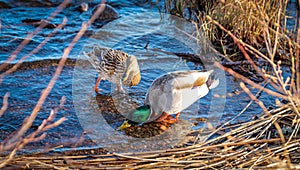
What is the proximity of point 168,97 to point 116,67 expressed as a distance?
2.94ft

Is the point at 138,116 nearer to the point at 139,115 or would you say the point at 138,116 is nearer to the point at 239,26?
the point at 139,115

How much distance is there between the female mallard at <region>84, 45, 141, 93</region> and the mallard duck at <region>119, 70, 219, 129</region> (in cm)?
46

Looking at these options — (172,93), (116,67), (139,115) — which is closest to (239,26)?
(116,67)

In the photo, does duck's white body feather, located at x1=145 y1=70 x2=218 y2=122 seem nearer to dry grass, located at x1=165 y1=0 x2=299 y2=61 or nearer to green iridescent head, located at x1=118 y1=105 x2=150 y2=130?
green iridescent head, located at x1=118 y1=105 x2=150 y2=130

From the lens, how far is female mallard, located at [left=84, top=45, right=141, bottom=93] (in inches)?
195

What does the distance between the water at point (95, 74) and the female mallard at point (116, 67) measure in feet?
0.83

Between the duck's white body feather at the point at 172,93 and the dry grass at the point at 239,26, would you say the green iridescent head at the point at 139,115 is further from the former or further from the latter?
the dry grass at the point at 239,26

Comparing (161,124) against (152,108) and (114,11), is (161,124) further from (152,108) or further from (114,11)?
(114,11)

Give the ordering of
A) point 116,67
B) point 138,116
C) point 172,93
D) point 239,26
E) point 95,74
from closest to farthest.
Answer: point 138,116
point 172,93
point 116,67
point 95,74
point 239,26

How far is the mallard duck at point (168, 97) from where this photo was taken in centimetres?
437

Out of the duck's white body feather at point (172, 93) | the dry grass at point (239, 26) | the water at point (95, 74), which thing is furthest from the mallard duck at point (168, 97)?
the dry grass at point (239, 26)

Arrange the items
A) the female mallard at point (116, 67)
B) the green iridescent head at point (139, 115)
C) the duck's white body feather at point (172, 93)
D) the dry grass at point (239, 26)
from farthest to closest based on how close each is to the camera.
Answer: the dry grass at point (239, 26), the female mallard at point (116, 67), the duck's white body feather at point (172, 93), the green iridescent head at point (139, 115)

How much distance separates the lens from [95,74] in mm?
5773

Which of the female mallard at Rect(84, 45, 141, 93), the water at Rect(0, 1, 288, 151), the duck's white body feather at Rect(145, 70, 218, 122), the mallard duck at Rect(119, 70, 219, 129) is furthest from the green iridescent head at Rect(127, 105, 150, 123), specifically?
the female mallard at Rect(84, 45, 141, 93)
